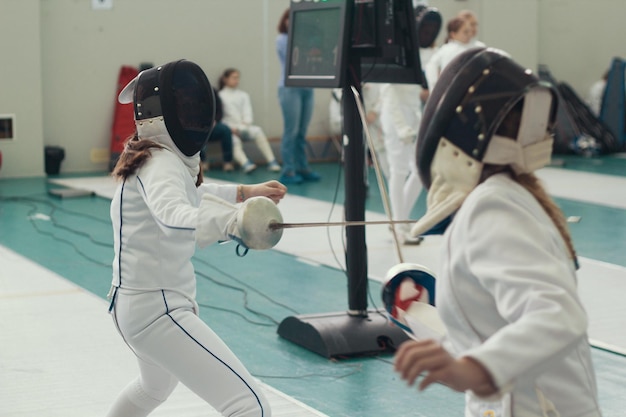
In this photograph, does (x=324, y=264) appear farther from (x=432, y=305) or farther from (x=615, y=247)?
(x=432, y=305)

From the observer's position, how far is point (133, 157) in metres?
2.57

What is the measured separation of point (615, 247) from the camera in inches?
257

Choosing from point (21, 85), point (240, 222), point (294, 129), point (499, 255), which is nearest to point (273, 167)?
point (294, 129)

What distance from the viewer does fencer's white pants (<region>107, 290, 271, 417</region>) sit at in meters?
2.46

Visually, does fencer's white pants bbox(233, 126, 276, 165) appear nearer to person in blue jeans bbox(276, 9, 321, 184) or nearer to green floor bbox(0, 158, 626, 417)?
person in blue jeans bbox(276, 9, 321, 184)

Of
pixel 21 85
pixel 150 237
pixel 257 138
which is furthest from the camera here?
pixel 257 138

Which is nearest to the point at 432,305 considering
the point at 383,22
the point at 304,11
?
the point at 383,22

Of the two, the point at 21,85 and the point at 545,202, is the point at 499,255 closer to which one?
the point at 545,202

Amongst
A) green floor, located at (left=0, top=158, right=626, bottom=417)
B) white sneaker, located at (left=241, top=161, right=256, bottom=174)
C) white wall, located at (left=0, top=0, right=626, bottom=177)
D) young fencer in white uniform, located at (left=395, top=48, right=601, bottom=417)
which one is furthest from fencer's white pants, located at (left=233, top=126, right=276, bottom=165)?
young fencer in white uniform, located at (left=395, top=48, right=601, bottom=417)

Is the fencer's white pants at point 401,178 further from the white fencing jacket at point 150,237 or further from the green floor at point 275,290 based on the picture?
the white fencing jacket at point 150,237

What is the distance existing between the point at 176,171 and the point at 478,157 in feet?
3.49

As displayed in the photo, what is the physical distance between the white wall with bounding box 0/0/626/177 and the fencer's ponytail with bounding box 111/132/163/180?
8.13 m

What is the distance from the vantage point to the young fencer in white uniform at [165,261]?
2.47 m

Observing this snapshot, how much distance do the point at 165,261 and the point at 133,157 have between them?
0.98 ft
